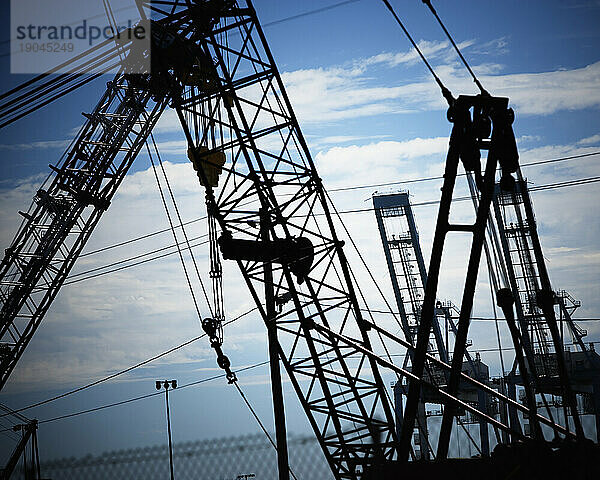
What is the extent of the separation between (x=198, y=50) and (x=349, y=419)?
978 cm

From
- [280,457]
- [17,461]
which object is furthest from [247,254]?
[17,461]

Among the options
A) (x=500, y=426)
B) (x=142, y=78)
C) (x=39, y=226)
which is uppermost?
(x=142, y=78)

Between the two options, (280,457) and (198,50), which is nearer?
(280,457)

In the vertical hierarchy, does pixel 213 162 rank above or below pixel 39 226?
below

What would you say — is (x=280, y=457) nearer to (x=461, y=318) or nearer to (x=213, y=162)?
(x=461, y=318)

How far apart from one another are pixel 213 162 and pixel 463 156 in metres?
6.67

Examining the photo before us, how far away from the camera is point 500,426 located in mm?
10297

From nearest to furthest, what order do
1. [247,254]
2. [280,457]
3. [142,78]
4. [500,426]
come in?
[500,426] < [280,457] < [247,254] < [142,78]

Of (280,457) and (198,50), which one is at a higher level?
(198,50)

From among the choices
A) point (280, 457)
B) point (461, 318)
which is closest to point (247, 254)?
point (280, 457)

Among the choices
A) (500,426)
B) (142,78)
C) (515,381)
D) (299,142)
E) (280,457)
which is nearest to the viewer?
(500,426)

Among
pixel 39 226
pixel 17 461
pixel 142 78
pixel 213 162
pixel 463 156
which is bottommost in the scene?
pixel 17 461

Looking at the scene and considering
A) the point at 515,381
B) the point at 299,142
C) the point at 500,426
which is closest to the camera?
the point at 500,426

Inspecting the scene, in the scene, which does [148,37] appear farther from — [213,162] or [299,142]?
[299,142]
